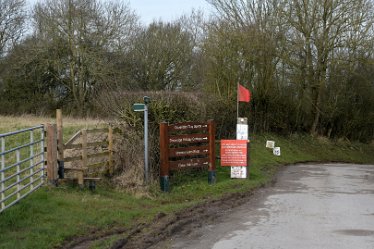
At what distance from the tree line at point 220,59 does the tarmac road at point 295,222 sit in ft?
34.6

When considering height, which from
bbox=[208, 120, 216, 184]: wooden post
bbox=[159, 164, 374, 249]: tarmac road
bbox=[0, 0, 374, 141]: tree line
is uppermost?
bbox=[0, 0, 374, 141]: tree line

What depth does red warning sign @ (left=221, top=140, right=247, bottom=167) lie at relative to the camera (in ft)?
52.1

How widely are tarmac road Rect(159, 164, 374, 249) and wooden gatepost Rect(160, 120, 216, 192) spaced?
6.23 ft

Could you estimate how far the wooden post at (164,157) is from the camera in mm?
13508

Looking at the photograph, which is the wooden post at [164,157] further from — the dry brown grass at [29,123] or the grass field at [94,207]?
the dry brown grass at [29,123]

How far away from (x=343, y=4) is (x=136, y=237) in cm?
2713

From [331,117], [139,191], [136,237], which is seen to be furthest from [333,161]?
[136,237]

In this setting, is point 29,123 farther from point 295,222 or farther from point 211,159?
point 295,222

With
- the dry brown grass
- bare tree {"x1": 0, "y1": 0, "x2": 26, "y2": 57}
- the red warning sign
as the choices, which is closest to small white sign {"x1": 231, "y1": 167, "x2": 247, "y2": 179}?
the red warning sign

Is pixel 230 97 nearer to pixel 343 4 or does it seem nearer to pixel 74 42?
pixel 343 4

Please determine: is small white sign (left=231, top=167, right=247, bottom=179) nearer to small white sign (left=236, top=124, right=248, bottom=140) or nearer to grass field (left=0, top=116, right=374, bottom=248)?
grass field (left=0, top=116, right=374, bottom=248)

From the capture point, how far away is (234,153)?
1593 cm

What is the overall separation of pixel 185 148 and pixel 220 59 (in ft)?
46.2

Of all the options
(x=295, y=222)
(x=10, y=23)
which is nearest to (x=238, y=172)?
(x=295, y=222)
